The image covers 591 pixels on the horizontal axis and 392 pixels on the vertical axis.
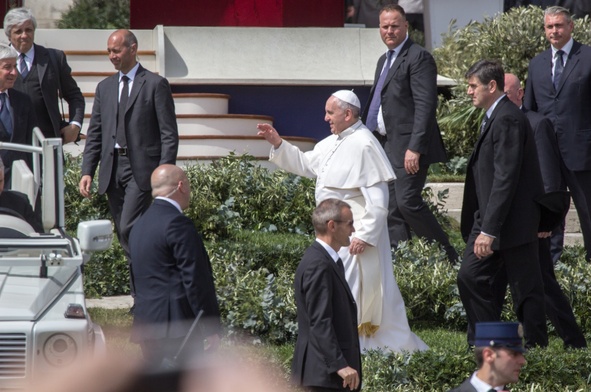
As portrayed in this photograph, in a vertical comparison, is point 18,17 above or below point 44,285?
above

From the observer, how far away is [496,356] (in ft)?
15.7

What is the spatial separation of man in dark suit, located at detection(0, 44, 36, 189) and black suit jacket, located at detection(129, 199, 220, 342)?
2506mm

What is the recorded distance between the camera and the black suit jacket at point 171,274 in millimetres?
5820

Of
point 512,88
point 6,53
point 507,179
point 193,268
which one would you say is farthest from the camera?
point 512,88

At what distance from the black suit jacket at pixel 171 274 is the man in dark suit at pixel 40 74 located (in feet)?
10.5

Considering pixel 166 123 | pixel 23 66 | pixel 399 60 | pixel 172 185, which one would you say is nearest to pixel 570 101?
pixel 399 60

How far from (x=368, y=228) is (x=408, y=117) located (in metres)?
2.27

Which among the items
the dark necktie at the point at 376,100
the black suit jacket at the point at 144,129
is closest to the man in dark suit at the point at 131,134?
the black suit jacket at the point at 144,129

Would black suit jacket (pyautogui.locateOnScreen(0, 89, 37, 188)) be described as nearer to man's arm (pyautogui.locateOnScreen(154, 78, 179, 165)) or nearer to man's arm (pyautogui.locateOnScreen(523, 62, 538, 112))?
man's arm (pyautogui.locateOnScreen(154, 78, 179, 165))

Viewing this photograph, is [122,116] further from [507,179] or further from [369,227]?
[507,179]

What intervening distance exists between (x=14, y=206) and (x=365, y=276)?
7.67 feet

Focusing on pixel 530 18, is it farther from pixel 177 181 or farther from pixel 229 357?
pixel 229 357

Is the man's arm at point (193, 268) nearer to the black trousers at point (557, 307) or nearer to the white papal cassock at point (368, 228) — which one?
the white papal cassock at point (368, 228)

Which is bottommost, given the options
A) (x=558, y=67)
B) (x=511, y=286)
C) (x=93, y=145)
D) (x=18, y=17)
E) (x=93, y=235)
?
(x=511, y=286)
